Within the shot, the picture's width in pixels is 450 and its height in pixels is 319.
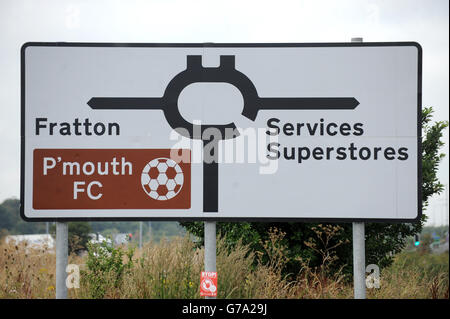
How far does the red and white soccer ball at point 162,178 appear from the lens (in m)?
5.78

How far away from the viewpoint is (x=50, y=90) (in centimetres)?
578

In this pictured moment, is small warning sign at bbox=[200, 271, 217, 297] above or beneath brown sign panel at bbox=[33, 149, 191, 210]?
beneath

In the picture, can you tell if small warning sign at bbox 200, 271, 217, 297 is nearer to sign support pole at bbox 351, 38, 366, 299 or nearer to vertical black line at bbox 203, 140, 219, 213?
vertical black line at bbox 203, 140, 219, 213

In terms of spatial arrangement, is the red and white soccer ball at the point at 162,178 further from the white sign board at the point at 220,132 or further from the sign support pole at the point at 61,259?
the sign support pole at the point at 61,259

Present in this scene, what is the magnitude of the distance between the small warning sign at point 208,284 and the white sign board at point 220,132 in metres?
0.64

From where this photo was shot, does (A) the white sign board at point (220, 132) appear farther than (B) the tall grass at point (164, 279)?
No

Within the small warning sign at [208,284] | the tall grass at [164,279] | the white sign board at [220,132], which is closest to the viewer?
the small warning sign at [208,284]

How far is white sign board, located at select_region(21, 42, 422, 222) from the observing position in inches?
→ 226

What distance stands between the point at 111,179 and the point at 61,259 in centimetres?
103

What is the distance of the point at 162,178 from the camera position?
19.0ft

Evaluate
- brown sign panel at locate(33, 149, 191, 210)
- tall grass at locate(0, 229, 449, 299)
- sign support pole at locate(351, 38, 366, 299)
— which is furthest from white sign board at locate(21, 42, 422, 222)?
tall grass at locate(0, 229, 449, 299)

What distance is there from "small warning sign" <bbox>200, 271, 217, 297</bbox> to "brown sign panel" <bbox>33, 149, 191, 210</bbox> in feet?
2.60

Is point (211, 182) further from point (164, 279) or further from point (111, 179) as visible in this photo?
point (164, 279)

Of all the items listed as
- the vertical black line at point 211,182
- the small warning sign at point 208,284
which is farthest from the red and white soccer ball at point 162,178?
the small warning sign at point 208,284
